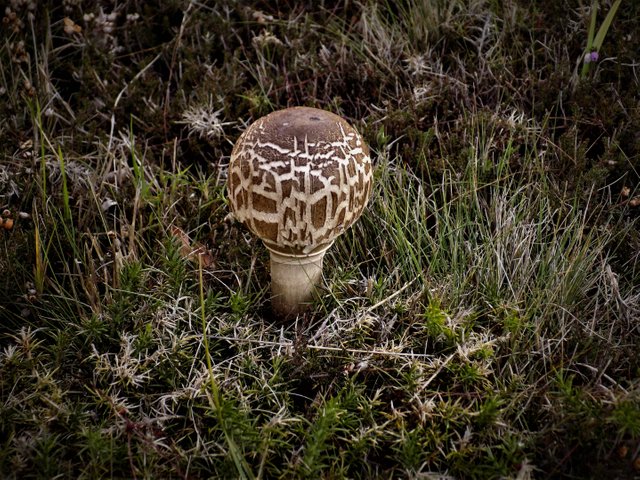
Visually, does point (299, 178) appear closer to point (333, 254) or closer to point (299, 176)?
point (299, 176)

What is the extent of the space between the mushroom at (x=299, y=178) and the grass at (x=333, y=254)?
1.70 feet

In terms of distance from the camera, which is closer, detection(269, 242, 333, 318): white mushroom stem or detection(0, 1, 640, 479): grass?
detection(0, 1, 640, 479): grass

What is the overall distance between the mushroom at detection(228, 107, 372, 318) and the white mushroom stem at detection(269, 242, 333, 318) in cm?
20

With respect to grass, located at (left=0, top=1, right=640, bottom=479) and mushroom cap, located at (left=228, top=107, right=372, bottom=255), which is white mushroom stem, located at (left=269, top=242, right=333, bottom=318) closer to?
grass, located at (left=0, top=1, right=640, bottom=479)

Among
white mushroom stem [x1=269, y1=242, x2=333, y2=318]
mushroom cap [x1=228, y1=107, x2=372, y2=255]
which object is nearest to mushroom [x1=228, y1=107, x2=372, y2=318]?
mushroom cap [x1=228, y1=107, x2=372, y2=255]

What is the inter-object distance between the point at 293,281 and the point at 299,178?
0.77 meters

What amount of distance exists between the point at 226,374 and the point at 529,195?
1984 mm

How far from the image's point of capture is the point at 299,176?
2506 millimetres

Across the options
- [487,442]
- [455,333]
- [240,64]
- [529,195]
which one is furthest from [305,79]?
[487,442]

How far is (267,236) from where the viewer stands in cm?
272

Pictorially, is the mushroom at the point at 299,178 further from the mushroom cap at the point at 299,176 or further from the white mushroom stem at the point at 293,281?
the white mushroom stem at the point at 293,281

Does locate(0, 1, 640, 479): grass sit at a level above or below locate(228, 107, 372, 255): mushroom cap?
below

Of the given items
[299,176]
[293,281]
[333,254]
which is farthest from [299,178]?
[333,254]

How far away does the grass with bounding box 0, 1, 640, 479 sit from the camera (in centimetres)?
255
